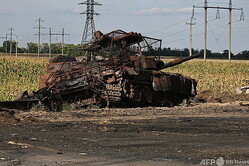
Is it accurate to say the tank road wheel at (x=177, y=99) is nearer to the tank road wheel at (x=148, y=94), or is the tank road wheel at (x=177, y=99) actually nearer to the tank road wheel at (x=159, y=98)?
the tank road wheel at (x=159, y=98)

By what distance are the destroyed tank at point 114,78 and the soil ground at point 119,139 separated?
3049mm

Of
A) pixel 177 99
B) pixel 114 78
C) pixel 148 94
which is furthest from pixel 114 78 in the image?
pixel 177 99

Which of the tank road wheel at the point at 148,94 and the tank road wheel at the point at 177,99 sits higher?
the tank road wheel at the point at 148,94

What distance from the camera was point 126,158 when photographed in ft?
27.3

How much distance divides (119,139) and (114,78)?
882 centimetres

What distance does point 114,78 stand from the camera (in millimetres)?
19312

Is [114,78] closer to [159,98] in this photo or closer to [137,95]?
[137,95]

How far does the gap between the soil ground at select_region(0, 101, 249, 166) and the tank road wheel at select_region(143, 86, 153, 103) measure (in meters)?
4.35

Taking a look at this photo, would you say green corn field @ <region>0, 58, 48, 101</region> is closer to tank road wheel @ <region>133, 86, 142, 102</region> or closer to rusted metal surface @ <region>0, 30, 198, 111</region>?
rusted metal surface @ <region>0, 30, 198, 111</region>

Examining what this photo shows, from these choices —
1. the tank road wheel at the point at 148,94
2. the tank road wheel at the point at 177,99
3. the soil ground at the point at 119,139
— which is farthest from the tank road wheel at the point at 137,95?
the soil ground at the point at 119,139

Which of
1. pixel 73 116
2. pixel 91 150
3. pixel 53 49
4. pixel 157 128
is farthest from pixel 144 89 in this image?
pixel 53 49

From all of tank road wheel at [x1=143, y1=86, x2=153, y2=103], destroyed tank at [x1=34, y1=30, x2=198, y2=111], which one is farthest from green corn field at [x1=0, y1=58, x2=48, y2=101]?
tank road wheel at [x1=143, y1=86, x2=153, y2=103]

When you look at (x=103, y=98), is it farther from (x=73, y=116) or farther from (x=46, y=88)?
(x=73, y=116)

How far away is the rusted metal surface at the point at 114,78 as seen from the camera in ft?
62.8
